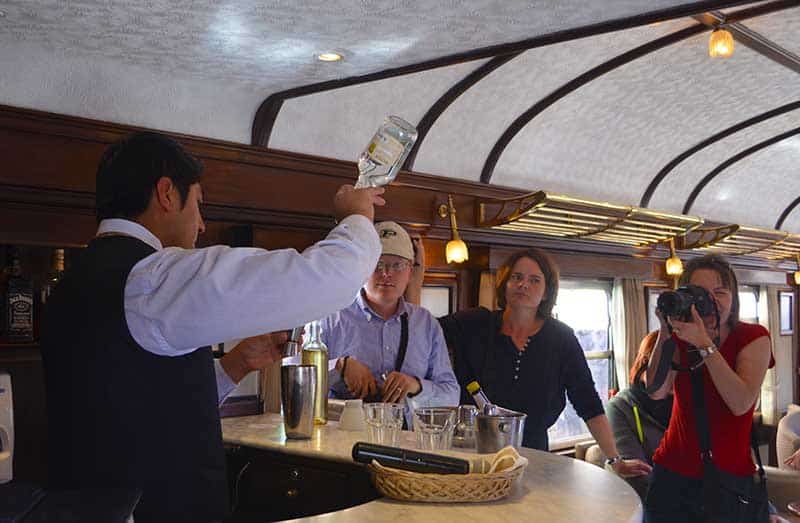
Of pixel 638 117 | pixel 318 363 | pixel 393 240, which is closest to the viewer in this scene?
pixel 318 363

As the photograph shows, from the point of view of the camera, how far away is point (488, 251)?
5.29m

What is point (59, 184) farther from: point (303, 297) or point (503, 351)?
point (303, 297)

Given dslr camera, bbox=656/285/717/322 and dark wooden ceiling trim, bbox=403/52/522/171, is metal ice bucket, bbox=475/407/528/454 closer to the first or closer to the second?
dslr camera, bbox=656/285/717/322

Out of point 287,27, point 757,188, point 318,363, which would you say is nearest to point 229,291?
point 318,363

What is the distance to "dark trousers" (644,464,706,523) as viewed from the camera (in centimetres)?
273

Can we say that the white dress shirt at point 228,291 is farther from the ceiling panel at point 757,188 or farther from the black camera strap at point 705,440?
the ceiling panel at point 757,188

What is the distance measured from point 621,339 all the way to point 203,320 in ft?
18.8

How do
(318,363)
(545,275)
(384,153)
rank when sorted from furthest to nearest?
(545,275), (318,363), (384,153)

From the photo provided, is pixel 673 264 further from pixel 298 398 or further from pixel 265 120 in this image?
pixel 298 398

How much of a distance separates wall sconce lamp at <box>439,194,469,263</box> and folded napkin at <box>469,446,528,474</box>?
2.93 meters

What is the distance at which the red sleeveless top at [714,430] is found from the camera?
268 centimetres

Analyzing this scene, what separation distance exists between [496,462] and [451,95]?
3038 millimetres

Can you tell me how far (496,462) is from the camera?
1.75 metres

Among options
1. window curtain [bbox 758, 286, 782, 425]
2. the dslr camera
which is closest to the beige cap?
the dslr camera
